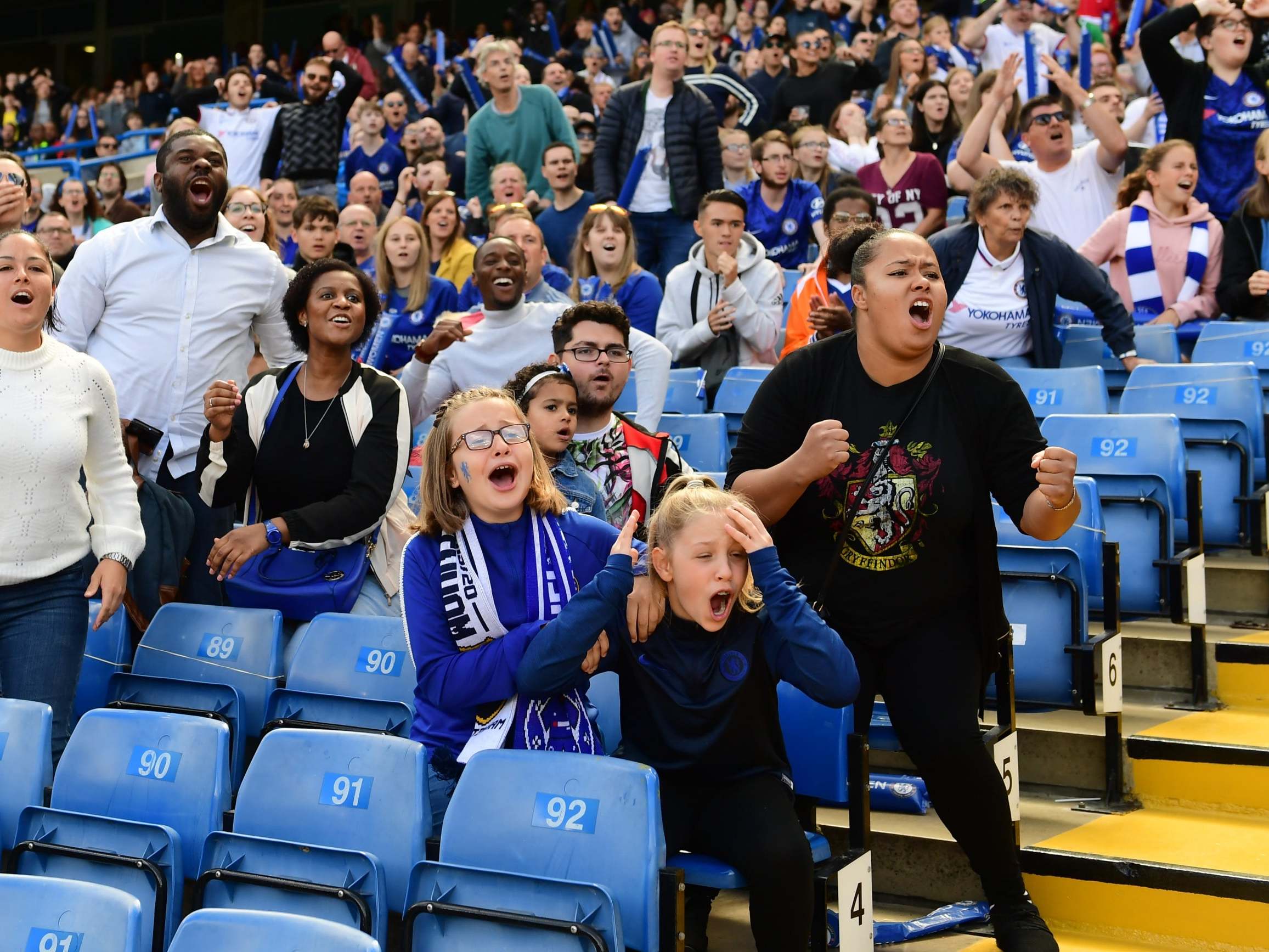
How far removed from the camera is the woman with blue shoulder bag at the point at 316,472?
Result: 403 cm

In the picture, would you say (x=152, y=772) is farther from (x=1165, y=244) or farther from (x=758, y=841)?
(x=1165, y=244)

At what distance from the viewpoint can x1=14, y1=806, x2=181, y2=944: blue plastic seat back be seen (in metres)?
2.79

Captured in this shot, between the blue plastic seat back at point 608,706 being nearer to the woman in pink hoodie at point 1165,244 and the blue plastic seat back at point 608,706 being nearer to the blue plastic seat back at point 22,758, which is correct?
the blue plastic seat back at point 22,758

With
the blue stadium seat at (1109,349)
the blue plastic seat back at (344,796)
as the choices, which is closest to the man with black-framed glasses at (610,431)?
the blue plastic seat back at (344,796)

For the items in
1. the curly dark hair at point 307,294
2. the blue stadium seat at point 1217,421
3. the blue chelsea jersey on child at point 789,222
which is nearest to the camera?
the curly dark hair at point 307,294

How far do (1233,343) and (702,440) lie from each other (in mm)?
2231

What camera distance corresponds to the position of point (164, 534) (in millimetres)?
4145

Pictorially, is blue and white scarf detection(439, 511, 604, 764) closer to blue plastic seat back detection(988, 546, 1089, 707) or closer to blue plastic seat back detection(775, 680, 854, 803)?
blue plastic seat back detection(775, 680, 854, 803)

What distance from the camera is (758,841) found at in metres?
2.68

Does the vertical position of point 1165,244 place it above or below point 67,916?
above

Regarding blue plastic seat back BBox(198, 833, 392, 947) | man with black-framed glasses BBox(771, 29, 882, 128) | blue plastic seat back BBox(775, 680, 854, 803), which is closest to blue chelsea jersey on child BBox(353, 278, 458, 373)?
blue plastic seat back BBox(775, 680, 854, 803)

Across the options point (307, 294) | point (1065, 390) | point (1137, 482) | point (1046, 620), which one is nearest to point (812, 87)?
point (1065, 390)

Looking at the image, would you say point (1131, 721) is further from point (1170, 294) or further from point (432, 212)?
point (432, 212)

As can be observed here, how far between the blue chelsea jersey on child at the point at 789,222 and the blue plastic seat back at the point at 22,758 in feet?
16.5
